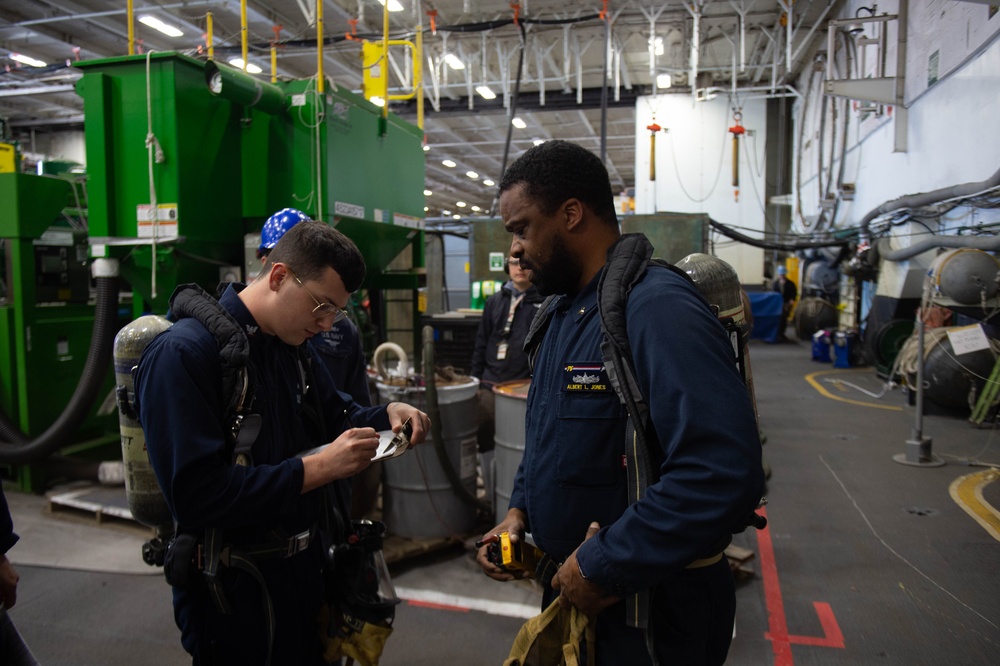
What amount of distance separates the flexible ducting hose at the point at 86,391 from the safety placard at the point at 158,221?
41 cm

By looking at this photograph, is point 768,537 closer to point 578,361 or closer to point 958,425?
point 578,361

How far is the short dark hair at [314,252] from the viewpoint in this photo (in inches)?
77.4

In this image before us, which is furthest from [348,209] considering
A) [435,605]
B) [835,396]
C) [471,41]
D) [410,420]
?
[471,41]

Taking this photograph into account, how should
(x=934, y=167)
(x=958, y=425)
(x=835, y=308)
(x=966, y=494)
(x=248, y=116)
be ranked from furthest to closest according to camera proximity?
(x=835, y=308) → (x=934, y=167) → (x=958, y=425) → (x=966, y=494) → (x=248, y=116)

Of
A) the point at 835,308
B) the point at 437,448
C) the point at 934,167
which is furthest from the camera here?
the point at 835,308

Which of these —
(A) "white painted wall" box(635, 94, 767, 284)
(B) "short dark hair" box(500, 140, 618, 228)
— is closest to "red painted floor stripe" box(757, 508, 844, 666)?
(B) "short dark hair" box(500, 140, 618, 228)

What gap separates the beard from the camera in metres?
1.73

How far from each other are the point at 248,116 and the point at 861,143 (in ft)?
40.5

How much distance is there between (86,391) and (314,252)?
411cm

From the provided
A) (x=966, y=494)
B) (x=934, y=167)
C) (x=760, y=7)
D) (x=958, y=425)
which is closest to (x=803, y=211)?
(x=760, y=7)

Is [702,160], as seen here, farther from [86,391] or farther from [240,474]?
[240,474]

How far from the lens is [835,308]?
15.6 meters

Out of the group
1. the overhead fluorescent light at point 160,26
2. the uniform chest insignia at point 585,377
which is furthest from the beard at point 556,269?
the overhead fluorescent light at point 160,26

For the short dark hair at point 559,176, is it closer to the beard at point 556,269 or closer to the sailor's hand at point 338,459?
the beard at point 556,269
